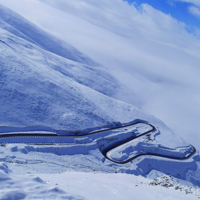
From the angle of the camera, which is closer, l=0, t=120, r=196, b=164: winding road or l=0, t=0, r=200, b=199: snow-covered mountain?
l=0, t=0, r=200, b=199: snow-covered mountain

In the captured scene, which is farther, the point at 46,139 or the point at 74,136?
the point at 74,136

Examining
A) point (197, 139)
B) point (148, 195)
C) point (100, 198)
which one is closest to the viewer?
point (100, 198)

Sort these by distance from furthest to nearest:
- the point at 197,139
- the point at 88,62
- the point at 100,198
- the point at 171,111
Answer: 1. the point at 171,111
2. the point at 88,62
3. the point at 197,139
4. the point at 100,198

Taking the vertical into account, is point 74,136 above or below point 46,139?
above

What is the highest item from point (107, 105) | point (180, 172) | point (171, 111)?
point (171, 111)

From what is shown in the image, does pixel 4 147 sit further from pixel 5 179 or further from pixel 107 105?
pixel 107 105

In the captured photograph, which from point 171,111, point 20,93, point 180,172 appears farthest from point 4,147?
point 171,111

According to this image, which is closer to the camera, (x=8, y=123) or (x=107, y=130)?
(x=8, y=123)

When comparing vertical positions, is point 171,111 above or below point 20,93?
above

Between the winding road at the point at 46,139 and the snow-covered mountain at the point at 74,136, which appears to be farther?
the winding road at the point at 46,139
